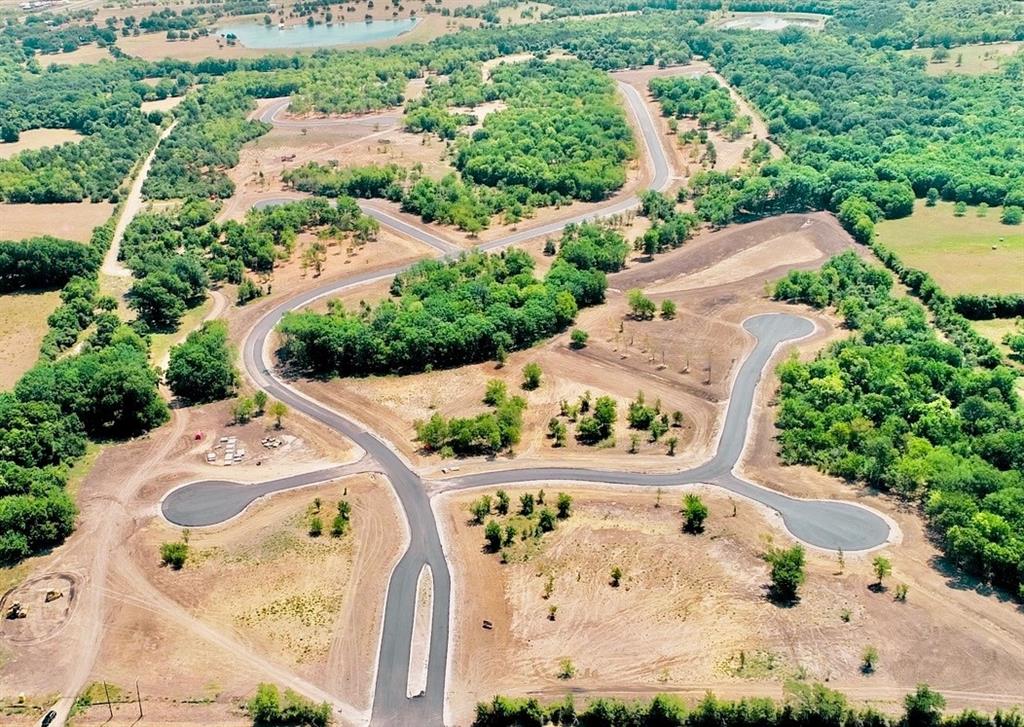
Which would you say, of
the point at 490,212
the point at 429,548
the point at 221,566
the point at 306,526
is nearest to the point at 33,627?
the point at 221,566

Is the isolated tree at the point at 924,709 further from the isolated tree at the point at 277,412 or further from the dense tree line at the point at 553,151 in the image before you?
the dense tree line at the point at 553,151

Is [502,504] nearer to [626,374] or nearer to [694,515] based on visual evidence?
[694,515]

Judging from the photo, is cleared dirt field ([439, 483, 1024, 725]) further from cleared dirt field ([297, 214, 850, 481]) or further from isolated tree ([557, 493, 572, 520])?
cleared dirt field ([297, 214, 850, 481])

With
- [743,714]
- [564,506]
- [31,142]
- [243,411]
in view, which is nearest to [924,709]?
[743,714]

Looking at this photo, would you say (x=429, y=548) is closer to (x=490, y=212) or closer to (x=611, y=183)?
(x=490, y=212)

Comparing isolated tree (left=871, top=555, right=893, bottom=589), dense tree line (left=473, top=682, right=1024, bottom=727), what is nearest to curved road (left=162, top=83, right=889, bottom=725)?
isolated tree (left=871, top=555, right=893, bottom=589)

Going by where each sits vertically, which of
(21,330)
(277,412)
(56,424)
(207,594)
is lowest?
(207,594)
